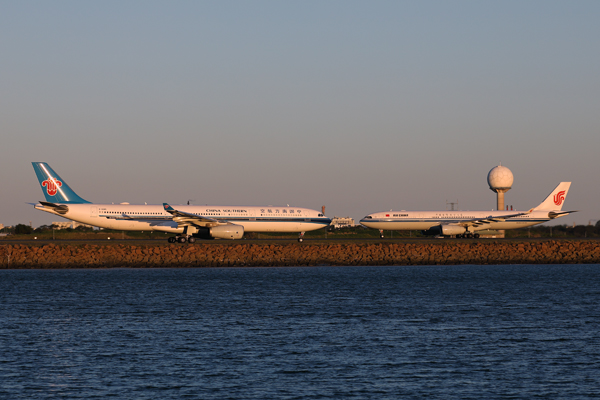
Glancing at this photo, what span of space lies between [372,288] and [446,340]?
19.6 m

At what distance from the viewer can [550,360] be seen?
2162 cm

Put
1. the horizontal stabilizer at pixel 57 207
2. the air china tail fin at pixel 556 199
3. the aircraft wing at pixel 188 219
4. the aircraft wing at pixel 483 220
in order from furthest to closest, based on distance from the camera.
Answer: the air china tail fin at pixel 556 199
the aircraft wing at pixel 483 220
the horizontal stabilizer at pixel 57 207
the aircraft wing at pixel 188 219

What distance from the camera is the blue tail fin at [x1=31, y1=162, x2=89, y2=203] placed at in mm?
72938

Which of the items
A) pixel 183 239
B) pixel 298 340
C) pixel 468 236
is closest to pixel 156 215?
pixel 183 239

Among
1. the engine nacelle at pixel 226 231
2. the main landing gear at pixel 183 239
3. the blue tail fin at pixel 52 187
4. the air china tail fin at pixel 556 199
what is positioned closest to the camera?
the engine nacelle at pixel 226 231

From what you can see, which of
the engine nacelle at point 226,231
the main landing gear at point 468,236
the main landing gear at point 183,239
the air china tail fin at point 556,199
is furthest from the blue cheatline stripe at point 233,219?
the air china tail fin at point 556,199

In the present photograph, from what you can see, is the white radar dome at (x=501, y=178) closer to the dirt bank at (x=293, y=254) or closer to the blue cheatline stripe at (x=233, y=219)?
the dirt bank at (x=293, y=254)

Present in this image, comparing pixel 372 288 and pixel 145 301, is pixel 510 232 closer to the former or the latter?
pixel 372 288

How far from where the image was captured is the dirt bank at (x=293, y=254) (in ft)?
200

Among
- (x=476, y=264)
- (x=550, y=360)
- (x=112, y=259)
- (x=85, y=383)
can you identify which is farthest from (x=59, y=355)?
(x=476, y=264)

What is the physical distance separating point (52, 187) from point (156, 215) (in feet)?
41.9

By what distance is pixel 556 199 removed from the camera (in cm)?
9712

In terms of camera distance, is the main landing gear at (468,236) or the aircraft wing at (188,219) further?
the main landing gear at (468,236)

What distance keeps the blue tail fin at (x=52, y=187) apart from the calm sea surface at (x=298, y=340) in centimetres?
2673
